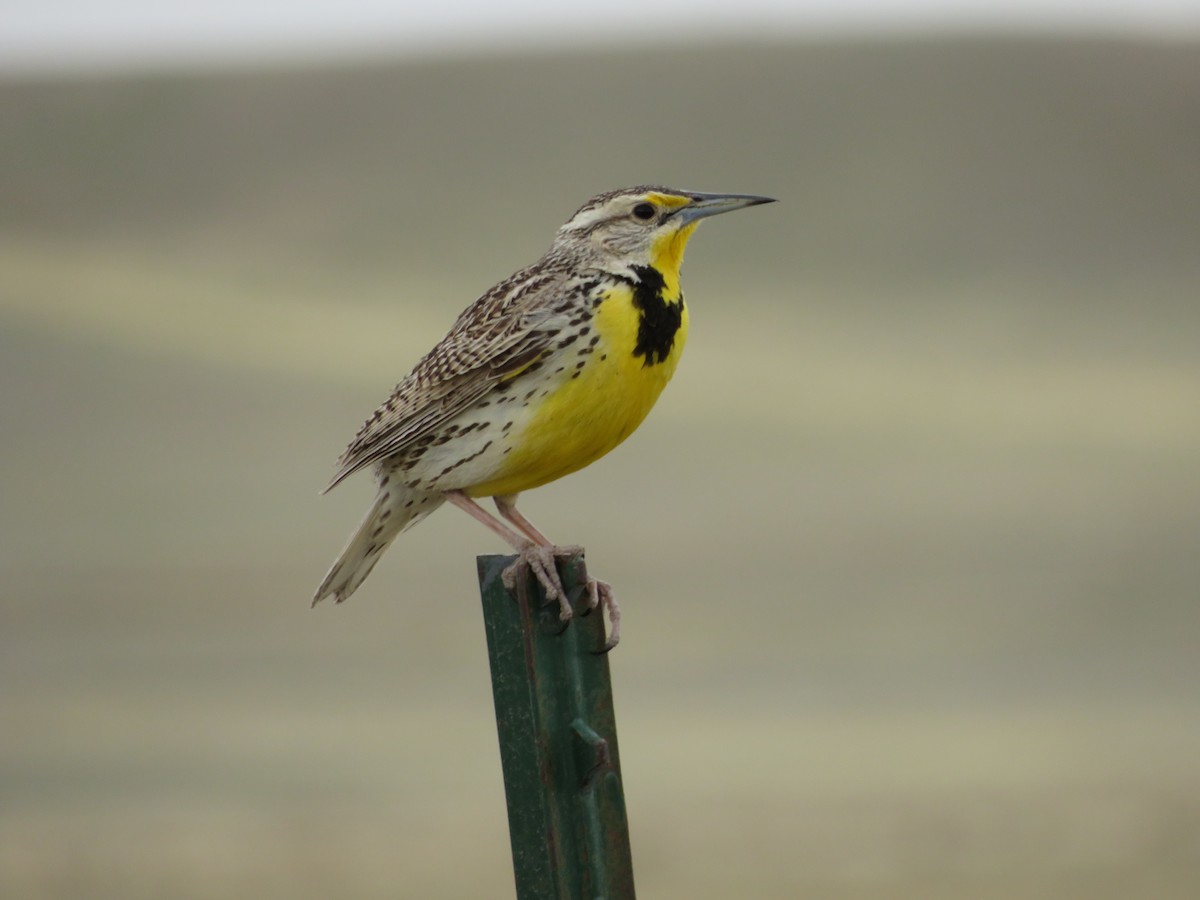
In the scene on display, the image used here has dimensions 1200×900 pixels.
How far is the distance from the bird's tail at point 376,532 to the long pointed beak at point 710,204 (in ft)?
1.99

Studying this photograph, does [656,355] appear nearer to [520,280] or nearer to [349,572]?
[520,280]

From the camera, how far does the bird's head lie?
243 cm

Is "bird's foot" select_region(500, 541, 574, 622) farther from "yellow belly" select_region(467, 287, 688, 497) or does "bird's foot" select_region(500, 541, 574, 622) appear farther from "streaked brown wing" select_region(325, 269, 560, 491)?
"streaked brown wing" select_region(325, 269, 560, 491)

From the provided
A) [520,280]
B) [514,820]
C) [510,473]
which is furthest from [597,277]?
[514,820]

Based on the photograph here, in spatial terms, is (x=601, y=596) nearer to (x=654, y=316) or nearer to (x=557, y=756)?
(x=557, y=756)

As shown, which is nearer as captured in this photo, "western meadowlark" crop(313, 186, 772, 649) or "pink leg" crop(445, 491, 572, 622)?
"pink leg" crop(445, 491, 572, 622)

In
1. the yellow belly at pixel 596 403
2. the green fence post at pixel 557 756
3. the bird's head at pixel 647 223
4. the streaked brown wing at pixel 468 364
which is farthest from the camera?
the bird's head at pixel 647 223

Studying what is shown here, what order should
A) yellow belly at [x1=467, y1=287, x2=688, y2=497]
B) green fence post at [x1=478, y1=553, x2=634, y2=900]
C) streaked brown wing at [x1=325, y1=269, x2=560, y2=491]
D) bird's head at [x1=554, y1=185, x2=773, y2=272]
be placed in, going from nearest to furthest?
1. green fence post at [x1=478, y1=553, x2=634, y2=900]
2. yellow belly at [x1=467, y1=287, x2=688, y2=497]
3. streaked brown wing at [x1=325, y1=269, x2=560, y2=491]
4. bird's head at [x1=554, y1=185, x2=773, y2=272]

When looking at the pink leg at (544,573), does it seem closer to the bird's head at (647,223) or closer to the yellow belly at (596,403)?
the yellow belly at (596,403)

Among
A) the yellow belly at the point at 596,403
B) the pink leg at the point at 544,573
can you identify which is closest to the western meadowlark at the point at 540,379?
the yellow belly at the point at 596,403

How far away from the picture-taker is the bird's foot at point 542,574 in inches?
70.3

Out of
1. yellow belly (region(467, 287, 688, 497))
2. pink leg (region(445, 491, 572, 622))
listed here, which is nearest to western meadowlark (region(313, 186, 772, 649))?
yellow belly (region(467, 287, 688, 497))

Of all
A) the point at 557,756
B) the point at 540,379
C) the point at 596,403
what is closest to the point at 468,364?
the point at 540,379

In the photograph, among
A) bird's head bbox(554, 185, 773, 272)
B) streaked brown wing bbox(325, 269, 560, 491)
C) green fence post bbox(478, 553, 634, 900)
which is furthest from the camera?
bird's head bbox(554, 185, 773, 272)
